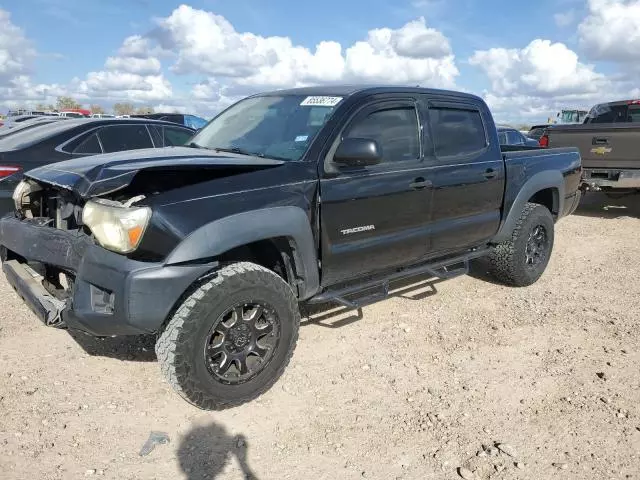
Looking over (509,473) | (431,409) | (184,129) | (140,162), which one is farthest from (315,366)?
(184,129)

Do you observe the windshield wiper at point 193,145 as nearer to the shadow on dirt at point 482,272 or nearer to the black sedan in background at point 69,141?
the black sedan in background at point 69,141

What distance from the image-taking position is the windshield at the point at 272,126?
11.8 feet

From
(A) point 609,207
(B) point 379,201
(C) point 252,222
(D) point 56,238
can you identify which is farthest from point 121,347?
(A) point 609,207

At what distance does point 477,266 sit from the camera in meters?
6.15

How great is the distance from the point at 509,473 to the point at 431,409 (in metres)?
0.64

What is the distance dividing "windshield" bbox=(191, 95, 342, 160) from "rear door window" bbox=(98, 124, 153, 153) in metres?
2.73

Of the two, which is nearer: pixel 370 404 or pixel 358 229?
pixel 370 404

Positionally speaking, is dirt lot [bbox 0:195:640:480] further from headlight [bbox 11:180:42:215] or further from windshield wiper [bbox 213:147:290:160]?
windshield wiper [bbox 213:147:290:160]

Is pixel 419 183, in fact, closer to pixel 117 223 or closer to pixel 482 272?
pixel 117 223

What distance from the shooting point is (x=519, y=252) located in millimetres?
5098

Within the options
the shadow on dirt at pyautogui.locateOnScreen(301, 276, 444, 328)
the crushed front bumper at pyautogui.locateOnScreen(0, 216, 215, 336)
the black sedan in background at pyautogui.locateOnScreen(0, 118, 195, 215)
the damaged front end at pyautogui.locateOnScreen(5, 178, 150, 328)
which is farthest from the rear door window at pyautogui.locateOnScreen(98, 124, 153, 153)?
the crushed front bumper at pyautogui.locateOnScreen(0, 216, 215, 336)

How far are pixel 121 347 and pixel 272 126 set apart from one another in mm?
1937

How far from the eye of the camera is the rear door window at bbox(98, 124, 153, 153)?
6.58 metres

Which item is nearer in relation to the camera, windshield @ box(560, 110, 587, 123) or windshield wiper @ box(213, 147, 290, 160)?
windshield wiper @ box(213, 147, 290, 160)
